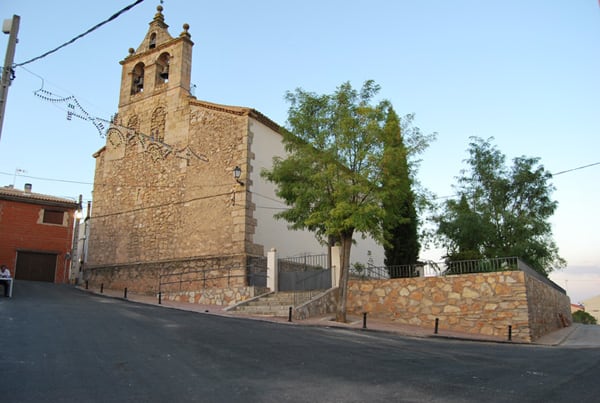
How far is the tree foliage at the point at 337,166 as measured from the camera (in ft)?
44.7

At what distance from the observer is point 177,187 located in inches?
767

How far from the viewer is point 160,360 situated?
21.1 ft

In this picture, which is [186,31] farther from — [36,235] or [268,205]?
[36,235]

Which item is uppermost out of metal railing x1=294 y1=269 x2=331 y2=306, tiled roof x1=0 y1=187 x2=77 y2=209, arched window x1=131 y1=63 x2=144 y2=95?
arched window x1=131 y1=63 x2=144 y2=95

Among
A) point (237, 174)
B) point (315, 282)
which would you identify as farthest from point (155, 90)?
point (315, 282)

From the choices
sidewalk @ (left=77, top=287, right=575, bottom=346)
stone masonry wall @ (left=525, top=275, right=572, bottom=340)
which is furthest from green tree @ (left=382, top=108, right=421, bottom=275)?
stone masonry wall @ (left=525, top=275, right=572, bottom=340)

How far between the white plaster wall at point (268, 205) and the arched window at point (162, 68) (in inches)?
233

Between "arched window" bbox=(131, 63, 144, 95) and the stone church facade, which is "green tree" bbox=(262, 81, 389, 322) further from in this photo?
"arched window" bbox=(131, 63, 144, 95)

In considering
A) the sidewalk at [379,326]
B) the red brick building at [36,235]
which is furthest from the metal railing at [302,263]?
the red brick building at [36,235]

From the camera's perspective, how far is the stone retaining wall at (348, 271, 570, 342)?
1314cm

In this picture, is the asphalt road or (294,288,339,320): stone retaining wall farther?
(294,288,339,320): stone retaining wall

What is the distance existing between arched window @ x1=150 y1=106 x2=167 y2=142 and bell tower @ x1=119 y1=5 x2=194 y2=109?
790mm

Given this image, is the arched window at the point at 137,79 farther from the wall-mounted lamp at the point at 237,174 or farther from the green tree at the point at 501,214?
the green tree at the point at 501,214

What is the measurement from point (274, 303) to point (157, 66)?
41.9 feet
